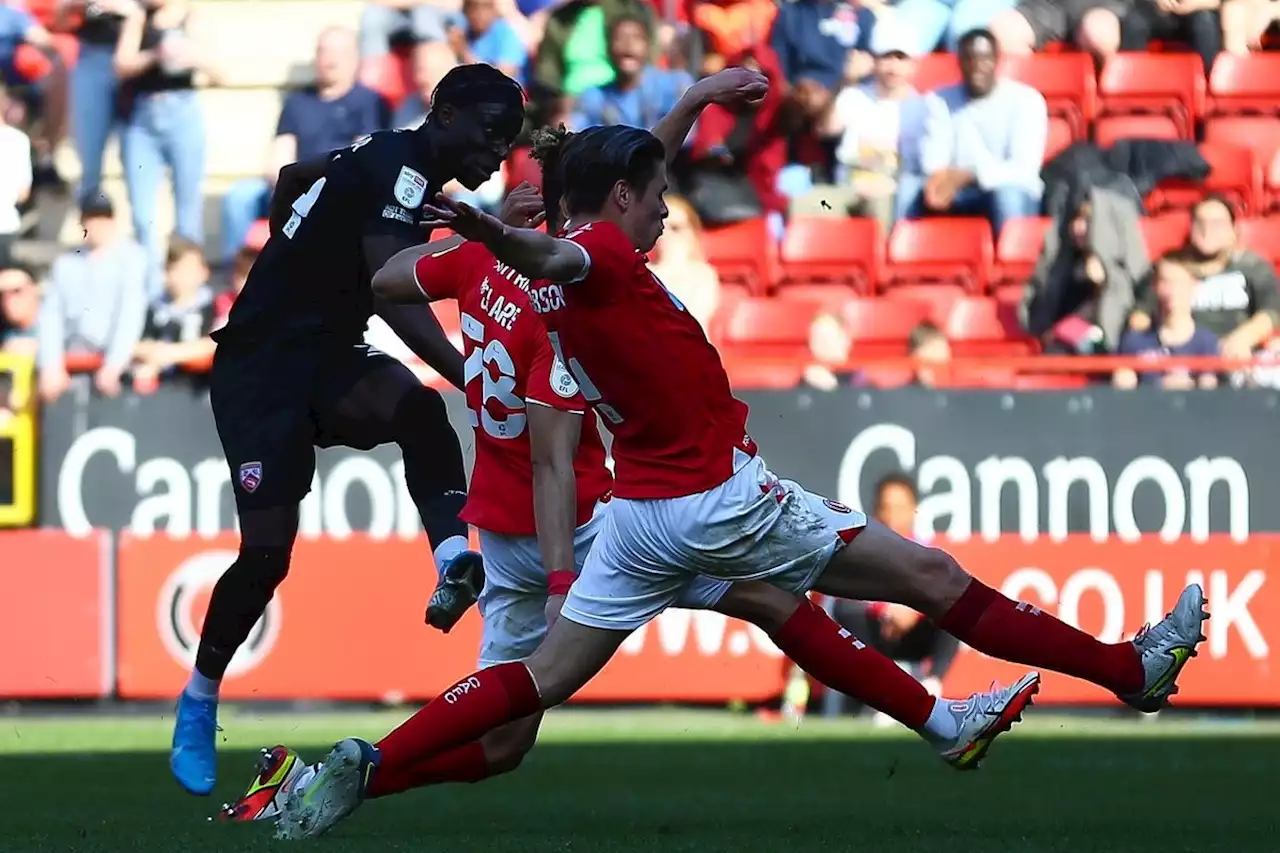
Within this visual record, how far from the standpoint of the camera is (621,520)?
19.8 feet

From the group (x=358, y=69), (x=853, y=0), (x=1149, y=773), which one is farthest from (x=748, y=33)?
(x=1149, y=773)

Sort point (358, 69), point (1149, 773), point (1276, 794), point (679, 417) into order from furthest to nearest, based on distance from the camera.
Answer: point (358, 69)
point (1149, 773)
point (1276, 794)
point (679, 417)

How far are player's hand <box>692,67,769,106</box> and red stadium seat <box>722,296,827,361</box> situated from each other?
6.51 metres

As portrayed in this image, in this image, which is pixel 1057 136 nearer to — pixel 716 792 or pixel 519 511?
pixel 716 792

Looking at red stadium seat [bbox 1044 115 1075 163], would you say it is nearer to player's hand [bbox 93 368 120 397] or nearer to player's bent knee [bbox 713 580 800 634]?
player's hand [bbox 93 368 120 397]

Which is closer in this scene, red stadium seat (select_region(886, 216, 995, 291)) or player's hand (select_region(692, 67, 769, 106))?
player's hand (select_region(692, 67, 769, 106))

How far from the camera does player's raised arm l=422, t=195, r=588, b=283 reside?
5250 millimetres

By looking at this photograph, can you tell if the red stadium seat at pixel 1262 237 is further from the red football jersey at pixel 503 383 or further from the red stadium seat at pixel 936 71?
the red football jersey at pixel 503 383

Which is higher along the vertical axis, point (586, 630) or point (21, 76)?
point (21, 76)

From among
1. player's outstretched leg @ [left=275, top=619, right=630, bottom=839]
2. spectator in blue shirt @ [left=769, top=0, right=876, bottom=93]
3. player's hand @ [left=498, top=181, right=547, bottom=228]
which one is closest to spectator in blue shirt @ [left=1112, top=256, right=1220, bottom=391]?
spectator in blue shirt @ [left=769, top=0, right=876, bottom=93]

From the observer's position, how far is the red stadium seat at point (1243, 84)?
47.9ft

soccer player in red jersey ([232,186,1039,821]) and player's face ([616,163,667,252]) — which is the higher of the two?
player's face ([616,163,667,252])

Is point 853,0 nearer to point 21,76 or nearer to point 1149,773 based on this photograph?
point 21,76

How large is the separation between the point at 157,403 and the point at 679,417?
22.5ft
